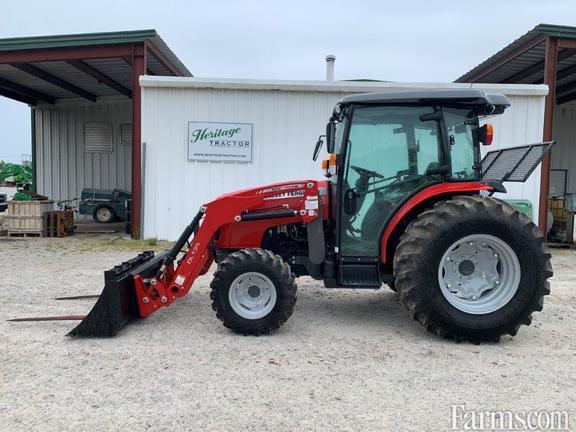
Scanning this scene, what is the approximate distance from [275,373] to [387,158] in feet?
7.10

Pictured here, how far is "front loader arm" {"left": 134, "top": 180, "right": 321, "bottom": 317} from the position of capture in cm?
437

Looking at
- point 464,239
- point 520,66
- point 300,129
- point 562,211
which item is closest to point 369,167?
point 464,239

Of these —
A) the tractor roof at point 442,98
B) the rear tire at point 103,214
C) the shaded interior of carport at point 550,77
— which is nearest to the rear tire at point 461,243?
the tractor roof at point 442,98

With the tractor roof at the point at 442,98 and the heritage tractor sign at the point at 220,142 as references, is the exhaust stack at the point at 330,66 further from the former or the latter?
the tractor roof at the point at 442,98

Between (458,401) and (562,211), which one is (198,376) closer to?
(458,401)

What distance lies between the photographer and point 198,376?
338cm

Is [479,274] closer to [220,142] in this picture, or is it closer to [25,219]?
[220,142]

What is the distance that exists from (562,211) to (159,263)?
10.00 m

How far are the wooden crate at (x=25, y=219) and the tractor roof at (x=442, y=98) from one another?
32.3 feet

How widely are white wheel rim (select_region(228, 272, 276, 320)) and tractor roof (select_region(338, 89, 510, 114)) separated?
1815 mm

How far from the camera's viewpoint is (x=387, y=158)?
4.32m

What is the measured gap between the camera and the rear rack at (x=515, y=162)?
428 cm

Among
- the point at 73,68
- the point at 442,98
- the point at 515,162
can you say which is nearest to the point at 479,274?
the point at 515,162

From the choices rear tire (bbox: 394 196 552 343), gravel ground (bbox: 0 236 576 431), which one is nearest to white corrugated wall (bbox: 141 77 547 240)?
gravel ground (bbox: 0 236 576 431)
